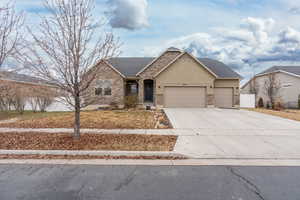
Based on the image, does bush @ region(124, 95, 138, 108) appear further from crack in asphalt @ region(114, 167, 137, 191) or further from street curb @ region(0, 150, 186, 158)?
crack in asphalt @ region(114, 167, 137, 191)

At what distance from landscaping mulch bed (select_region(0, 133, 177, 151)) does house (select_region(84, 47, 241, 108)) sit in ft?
33.0

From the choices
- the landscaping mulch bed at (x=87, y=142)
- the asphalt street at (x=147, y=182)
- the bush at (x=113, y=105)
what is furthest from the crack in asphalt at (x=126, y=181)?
the bush at (x=113, y=105)

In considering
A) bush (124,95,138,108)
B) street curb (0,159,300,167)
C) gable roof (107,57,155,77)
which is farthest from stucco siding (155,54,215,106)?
street curb (0,159,300,167)

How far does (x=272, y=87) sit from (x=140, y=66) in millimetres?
18742

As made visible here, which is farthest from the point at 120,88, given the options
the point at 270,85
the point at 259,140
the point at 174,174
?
the point at 270,85

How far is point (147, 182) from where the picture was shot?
405cm

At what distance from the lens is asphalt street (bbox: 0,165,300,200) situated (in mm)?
3529

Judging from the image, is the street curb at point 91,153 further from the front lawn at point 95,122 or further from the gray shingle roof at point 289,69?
the gray shingle roof at point 289,69

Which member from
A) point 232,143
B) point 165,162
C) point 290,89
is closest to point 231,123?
point 232,143

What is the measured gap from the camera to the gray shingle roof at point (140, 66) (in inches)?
816

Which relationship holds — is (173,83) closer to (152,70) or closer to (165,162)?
(152,70)

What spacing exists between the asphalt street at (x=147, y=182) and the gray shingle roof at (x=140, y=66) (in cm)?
1623

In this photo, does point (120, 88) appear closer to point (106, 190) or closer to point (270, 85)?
point (106, 190)

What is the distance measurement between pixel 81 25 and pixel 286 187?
24.0 feet
